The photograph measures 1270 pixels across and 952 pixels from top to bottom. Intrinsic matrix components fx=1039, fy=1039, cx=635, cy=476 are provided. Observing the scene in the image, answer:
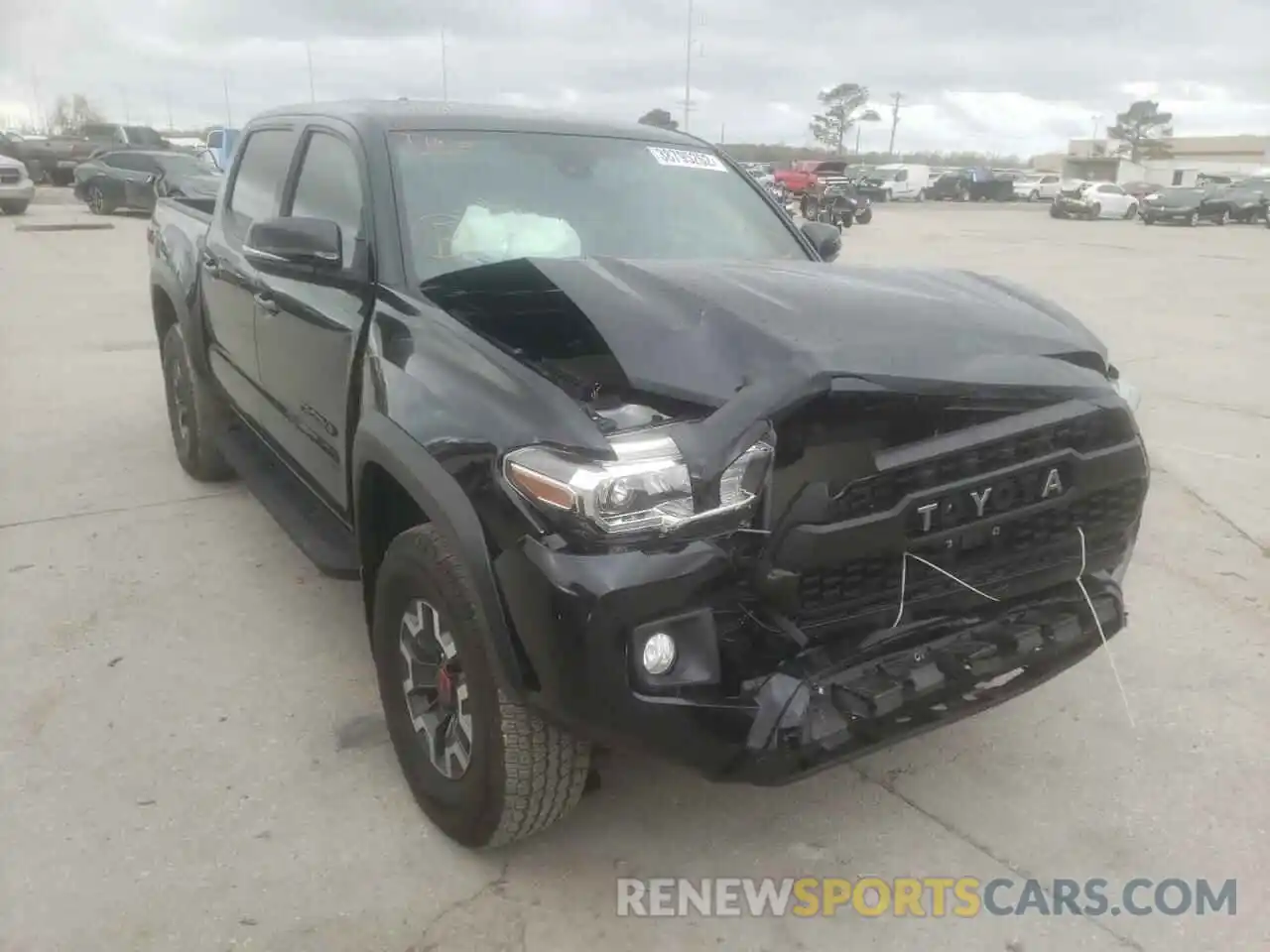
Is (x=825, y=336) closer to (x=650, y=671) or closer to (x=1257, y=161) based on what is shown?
(x=650, y=671)

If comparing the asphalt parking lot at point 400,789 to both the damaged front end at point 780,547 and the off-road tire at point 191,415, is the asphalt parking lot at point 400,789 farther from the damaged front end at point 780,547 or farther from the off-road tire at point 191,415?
the damaged front end at point 780,547

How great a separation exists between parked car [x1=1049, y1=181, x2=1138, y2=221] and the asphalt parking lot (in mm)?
37074

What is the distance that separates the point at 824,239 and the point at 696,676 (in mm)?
2470

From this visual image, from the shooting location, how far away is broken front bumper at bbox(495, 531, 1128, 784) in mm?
2053

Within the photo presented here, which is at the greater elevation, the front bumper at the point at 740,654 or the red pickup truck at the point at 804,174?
the red pickup truck at the point at 804,174

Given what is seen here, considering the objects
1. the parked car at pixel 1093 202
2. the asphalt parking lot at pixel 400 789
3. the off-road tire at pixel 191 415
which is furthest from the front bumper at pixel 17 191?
the parked car at pixel 1093 202

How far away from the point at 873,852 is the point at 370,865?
4.21 feet

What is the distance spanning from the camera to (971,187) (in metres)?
52.8

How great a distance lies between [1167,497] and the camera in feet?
17.6

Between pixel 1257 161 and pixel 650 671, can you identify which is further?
pixel 1257 161

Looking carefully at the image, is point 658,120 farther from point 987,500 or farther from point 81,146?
point 81,146

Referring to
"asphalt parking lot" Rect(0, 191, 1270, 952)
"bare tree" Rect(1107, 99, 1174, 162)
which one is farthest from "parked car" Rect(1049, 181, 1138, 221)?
"bare tree" Rect(1107, 99, 1174, 162)

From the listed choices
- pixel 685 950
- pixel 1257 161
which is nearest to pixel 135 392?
pixel 685 950

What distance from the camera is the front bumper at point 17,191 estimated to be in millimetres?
21609
